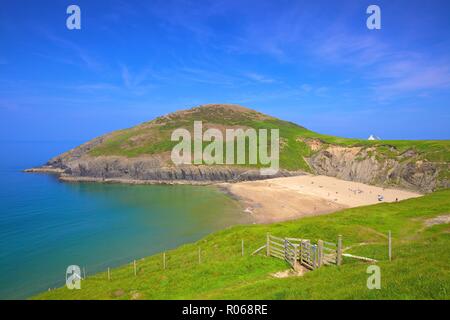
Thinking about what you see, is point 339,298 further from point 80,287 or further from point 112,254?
point 112,254

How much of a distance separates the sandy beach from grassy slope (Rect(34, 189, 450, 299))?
30398 millimetres

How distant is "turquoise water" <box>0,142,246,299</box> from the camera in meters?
44.5

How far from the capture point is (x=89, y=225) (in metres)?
67.7

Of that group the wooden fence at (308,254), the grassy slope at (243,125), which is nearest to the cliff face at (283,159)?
the grassy slope at (243,125)

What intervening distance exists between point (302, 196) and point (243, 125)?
94.7 metres

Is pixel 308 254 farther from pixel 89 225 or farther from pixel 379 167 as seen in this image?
pixel 379 167

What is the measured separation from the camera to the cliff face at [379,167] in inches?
3647

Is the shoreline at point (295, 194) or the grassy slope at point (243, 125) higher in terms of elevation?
the grassy slope at point (243, 125)

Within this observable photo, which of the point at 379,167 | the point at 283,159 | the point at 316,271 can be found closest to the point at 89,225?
the point at 316,271

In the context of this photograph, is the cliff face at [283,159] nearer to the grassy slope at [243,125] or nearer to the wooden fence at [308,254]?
the grassy slope at [243,125]

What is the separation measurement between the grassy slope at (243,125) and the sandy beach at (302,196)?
62.1 feet

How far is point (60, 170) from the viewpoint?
163m

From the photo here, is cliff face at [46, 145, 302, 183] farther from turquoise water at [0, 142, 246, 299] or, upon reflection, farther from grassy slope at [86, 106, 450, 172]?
turquoise water at [0, 142, 246, 299]

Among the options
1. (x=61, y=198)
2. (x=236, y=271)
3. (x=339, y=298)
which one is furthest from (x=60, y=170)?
(x=339, y=298)
